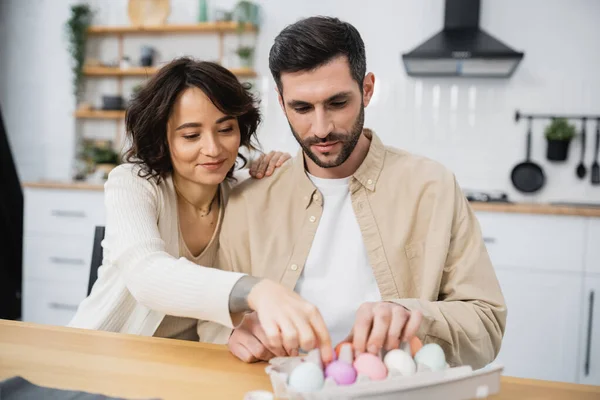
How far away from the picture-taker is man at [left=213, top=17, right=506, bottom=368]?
133 cm

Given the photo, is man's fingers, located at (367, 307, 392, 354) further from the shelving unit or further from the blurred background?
the shelving unit

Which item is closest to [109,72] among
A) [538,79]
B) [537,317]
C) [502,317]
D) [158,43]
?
[158,43]

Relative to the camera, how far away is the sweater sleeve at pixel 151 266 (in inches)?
36.5

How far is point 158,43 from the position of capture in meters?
3.95

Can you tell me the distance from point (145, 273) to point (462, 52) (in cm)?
239

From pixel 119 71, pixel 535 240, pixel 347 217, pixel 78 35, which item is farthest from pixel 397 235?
pixel 78 35

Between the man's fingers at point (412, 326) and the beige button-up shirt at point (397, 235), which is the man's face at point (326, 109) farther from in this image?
the man's fingers at point (412, 326)

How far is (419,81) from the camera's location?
350cm

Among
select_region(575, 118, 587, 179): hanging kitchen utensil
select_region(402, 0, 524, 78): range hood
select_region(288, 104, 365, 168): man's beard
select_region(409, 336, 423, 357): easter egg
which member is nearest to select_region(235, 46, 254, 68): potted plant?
select_region(402, 0, 524, 78): range hood

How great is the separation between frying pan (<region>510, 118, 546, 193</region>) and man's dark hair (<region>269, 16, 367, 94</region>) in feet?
7.32

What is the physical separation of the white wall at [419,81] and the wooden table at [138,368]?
8.96 ft

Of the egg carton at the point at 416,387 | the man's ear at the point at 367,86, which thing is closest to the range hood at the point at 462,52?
the man's ear at the point at 367,86

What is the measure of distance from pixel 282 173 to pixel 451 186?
18.7 inches

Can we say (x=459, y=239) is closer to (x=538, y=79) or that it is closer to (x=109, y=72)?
(x=538, y=79)
